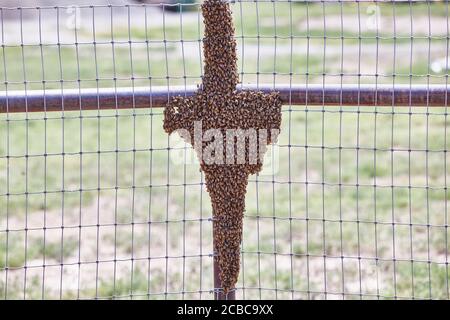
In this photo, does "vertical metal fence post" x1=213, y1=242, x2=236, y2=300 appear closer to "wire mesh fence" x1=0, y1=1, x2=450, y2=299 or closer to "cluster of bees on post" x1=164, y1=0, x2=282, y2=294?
"cluster of bees on post" x1=164, y1=0, x2=282, y2=294

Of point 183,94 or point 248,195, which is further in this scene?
point 248,195

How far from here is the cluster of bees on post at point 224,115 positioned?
3.36 meters

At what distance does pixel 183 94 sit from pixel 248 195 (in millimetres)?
4117

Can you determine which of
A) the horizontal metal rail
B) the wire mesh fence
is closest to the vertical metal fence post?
the wire mesh fence

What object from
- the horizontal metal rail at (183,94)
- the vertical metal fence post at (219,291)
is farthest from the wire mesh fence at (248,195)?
the vertical metal fence post at (219,291)

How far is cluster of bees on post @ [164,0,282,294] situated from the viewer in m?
3.36

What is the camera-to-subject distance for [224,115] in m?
3.41

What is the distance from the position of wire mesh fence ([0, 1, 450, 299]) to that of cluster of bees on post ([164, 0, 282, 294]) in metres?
0.08

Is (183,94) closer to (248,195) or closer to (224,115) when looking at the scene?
(224,115)

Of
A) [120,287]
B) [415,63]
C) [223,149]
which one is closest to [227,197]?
[223,149]

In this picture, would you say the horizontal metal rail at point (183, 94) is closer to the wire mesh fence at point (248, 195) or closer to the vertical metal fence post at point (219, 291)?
the wire mesh fence at point (248, 195)

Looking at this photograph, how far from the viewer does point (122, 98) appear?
3389 mm

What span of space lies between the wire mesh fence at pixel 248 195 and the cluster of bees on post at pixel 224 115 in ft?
0.26

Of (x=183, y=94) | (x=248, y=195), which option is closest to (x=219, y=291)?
(x=183, y=94)
